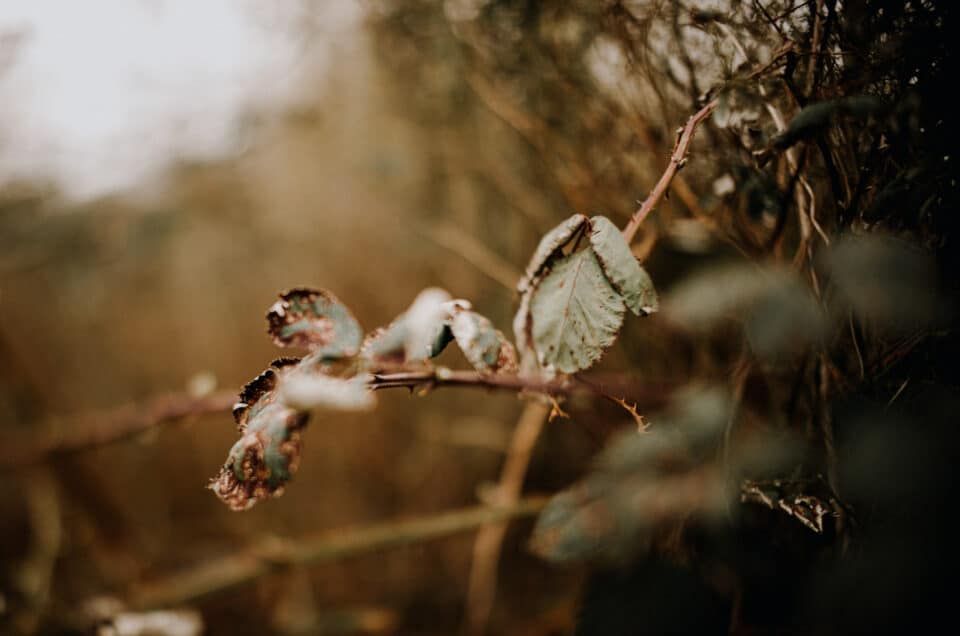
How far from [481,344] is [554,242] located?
0.08 metres

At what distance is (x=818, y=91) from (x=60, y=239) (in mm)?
1771

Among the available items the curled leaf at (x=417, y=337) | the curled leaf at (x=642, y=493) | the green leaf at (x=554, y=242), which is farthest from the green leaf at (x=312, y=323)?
the curled leaf at (x=642, y=493)

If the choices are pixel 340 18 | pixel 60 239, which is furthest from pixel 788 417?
pixel 60 239

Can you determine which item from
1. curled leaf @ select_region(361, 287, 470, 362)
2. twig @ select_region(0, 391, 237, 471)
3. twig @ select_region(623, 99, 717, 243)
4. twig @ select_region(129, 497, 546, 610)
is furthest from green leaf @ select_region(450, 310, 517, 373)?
twig @ select_region(129, 497, 546, 610)

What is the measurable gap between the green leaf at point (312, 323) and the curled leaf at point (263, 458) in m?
0.05

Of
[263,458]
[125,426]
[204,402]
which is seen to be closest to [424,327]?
[263,458]

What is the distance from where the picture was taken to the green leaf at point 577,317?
331 mm

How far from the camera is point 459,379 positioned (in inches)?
14.1

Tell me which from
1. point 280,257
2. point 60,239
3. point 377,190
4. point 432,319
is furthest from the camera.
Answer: point 280,257

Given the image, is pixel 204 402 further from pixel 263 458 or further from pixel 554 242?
pixel 554 242

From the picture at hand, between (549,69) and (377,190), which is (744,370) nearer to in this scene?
(549,69)

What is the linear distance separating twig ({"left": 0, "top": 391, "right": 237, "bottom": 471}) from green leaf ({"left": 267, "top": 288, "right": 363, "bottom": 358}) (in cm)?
20

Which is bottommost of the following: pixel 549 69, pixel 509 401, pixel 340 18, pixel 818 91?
pixel 818 91

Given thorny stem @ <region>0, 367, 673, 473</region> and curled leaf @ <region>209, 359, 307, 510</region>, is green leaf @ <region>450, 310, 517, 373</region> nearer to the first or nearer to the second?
thorny stem @ <region>0, 367, 673, 473</region>
